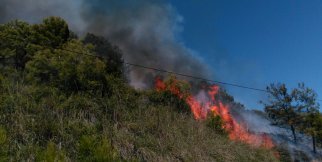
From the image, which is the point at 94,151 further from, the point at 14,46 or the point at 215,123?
the point at 14,46

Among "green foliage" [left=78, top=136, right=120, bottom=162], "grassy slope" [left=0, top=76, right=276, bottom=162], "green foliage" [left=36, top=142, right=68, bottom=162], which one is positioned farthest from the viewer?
"grassy slope" [left=0, top=76, right=276, bottom=162]

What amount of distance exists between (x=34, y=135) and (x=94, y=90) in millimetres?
5558

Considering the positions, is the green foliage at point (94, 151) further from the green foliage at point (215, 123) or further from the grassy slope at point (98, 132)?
the green foliage at point (215, 123)

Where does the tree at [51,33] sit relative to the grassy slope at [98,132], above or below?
above

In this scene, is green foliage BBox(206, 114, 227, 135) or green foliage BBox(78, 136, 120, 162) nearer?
green foliage BBox(78, 136, 120, 162)

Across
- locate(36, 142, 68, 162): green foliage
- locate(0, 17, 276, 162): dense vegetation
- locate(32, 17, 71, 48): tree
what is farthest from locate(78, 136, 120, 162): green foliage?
locate(32, 17, 71, 48): tree

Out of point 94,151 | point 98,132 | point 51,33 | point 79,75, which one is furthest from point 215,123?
point 51,33

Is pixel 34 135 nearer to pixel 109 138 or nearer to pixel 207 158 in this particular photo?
pixel 109 138

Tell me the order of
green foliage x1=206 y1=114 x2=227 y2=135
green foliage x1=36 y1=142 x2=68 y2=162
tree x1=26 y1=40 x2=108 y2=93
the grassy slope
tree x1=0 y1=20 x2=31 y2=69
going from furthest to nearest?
tree x1=0 y1=20 x2=31 y2=69 < green foliage x1=206 y1=114 x2=227 y2=135 < tree x1=26 y1=40 x2=108 y2=93 < the grassy slope < green foliage x1=36 y1=142 x2=68 y2=162

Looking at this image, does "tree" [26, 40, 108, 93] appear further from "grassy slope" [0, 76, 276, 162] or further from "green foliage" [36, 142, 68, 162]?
"green foliage" [36, 142, 68, 162]

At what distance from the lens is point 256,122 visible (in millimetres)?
41500

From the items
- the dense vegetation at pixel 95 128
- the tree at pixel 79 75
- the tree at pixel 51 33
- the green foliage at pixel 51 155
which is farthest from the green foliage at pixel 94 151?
the tree at pixel 51 33

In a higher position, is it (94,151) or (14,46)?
(14,46)

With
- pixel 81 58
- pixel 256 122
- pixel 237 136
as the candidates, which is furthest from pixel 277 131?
pixel 81 58
